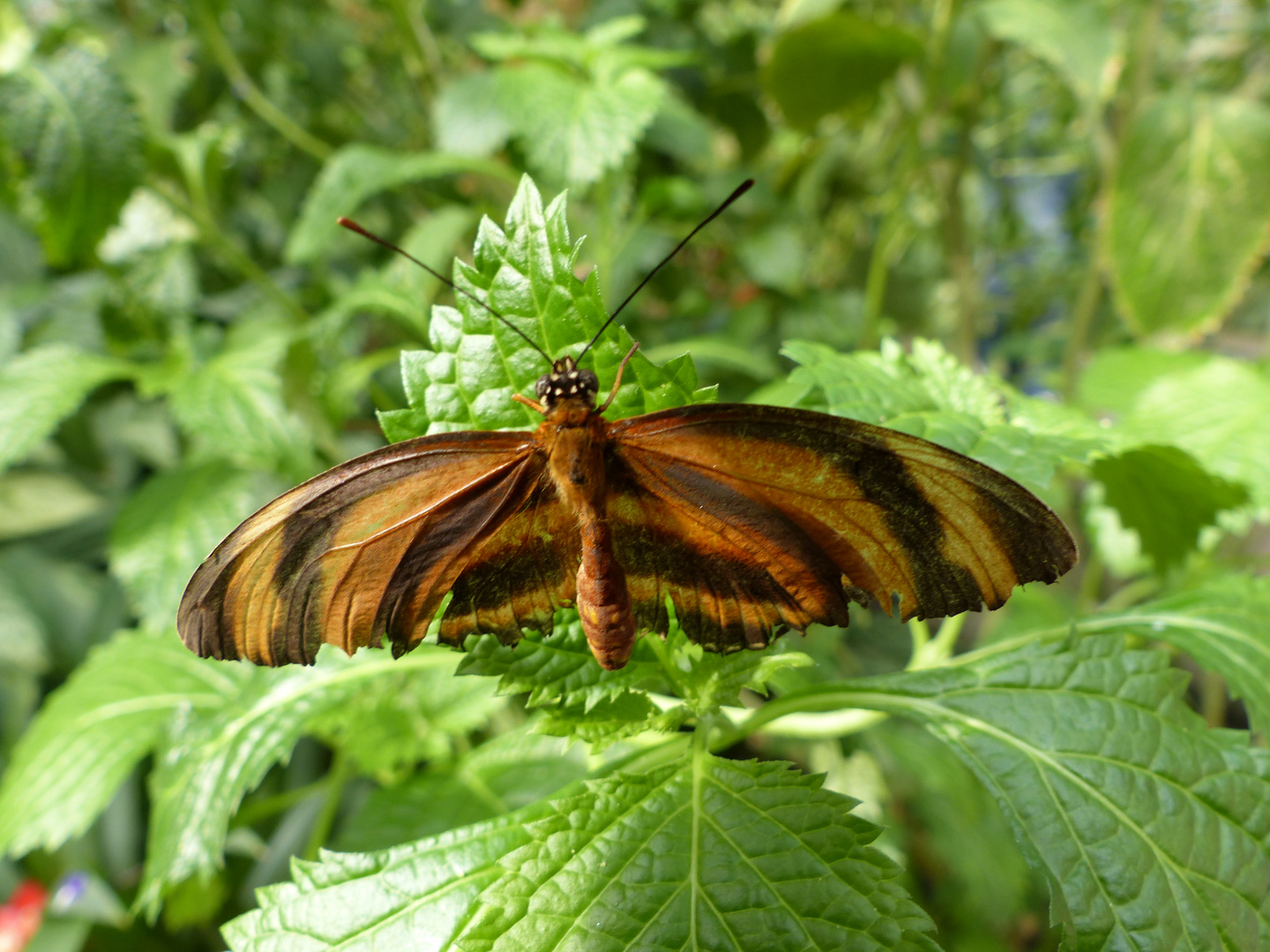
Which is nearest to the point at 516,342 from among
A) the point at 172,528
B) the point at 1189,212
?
the point at 172,528

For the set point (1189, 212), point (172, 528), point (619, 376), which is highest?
point (1189, 212)

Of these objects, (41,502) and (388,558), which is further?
(41,502)

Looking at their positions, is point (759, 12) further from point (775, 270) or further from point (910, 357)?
point (910, 357)

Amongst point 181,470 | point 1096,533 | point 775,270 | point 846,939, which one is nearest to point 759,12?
point 775,270

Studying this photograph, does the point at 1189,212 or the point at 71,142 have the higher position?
the point at 71,142

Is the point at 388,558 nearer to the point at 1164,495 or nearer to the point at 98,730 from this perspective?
the point at 98,730

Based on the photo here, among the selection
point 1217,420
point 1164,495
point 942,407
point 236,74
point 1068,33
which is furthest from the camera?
point 236,74

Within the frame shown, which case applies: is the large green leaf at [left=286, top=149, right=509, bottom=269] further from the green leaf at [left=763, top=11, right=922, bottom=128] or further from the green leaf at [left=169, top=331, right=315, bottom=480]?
the green leaf at [left=763, top=11, right=922, bottom=128]

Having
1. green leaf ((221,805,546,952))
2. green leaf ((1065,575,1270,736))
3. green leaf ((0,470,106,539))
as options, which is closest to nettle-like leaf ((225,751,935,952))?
green leaf ((221,805,546,952))
